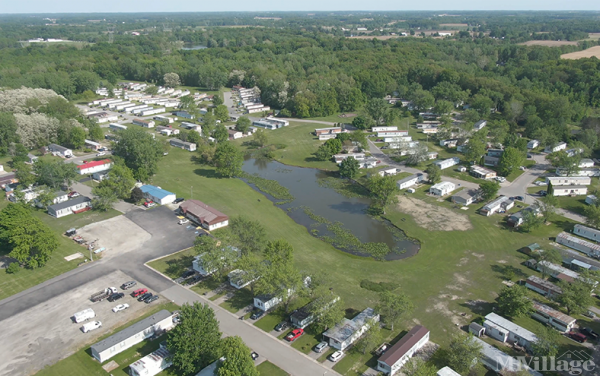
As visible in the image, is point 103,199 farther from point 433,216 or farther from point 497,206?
point 497,206

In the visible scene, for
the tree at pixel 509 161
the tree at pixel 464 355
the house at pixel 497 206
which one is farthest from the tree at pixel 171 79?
the tree at pixel 464 355

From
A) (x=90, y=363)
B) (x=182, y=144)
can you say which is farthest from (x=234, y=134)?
(x=90, y=363)

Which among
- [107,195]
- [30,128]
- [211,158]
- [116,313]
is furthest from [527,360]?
[30,128]

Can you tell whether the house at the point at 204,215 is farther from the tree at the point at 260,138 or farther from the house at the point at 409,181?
the tree at the point at 260,138

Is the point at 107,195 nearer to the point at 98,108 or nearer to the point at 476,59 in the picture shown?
the point at 98,108

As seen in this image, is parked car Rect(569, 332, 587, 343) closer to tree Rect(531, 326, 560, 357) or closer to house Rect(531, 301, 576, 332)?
house Rect(531, 301, 576, 332)

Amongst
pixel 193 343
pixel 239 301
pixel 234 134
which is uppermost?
pixel 234 134

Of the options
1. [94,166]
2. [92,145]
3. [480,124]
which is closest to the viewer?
[94,166]
